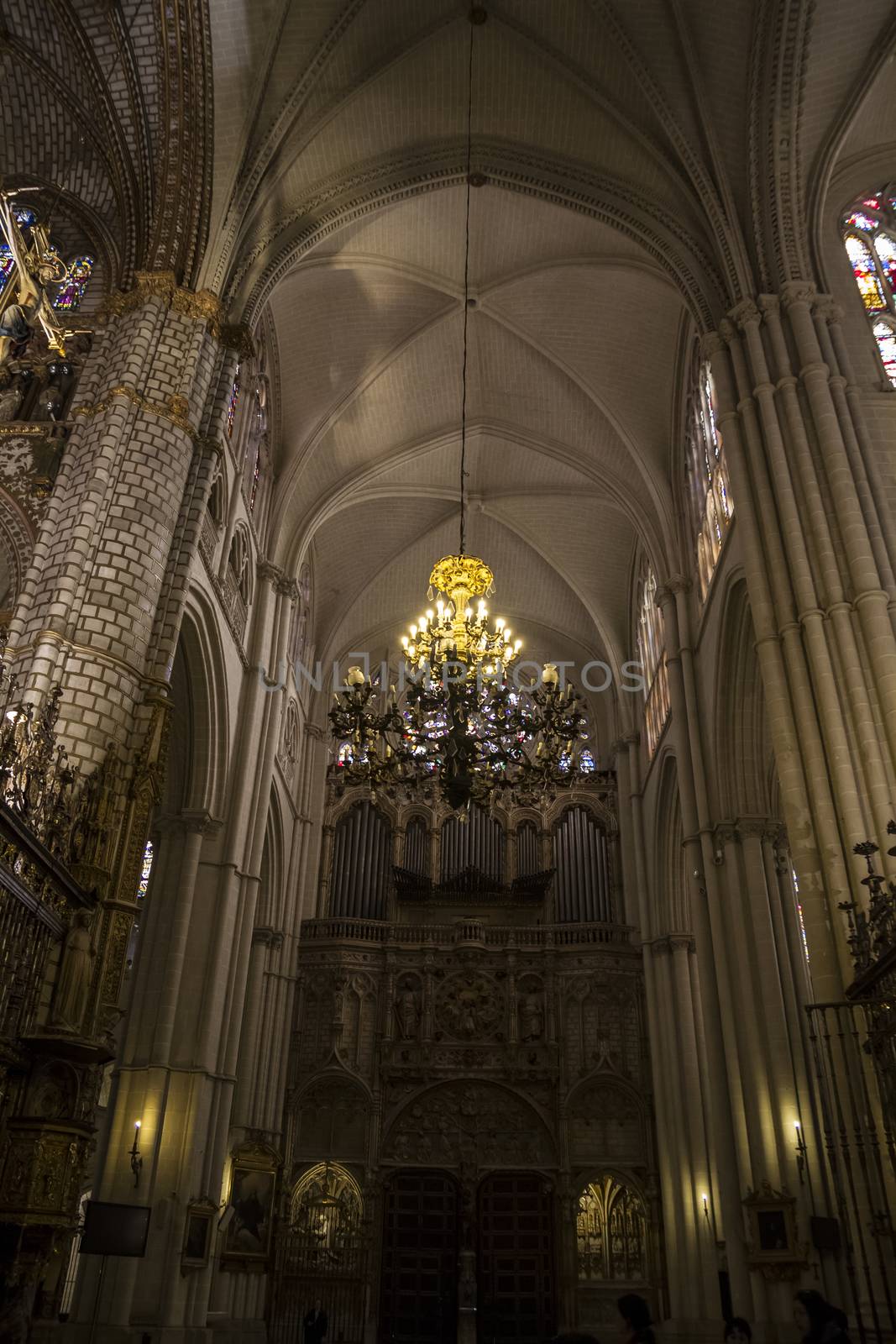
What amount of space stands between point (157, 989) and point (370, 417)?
11.9 metres

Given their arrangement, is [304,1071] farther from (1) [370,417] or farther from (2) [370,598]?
(1) [370,417]

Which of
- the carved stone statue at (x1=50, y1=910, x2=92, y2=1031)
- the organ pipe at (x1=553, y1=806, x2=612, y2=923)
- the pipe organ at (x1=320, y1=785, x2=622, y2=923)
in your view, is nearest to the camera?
the carved stone statue at (x1=50, y1=910, x2=92, y2=1031)

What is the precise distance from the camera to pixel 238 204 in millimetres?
14391

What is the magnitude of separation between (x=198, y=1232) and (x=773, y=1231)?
708cm

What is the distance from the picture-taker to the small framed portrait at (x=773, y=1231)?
450 inches

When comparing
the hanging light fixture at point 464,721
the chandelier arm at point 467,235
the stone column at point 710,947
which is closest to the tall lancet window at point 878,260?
the stone column at point 710,947

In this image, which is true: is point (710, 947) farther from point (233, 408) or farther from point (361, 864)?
point (233, 408)

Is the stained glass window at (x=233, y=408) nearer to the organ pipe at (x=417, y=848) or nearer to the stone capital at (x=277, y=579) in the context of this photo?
the stone capital at (x=277, y=579)

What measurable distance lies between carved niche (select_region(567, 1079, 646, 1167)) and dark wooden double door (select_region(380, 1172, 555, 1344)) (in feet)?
3.41

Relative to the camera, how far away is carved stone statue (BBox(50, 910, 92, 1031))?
8430 millimetres

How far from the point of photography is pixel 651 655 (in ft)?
70.9

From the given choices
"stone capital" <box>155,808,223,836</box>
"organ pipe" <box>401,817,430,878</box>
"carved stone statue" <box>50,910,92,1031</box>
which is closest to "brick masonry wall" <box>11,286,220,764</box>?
"carved stone statue" <box>50,910,92,1031</box>

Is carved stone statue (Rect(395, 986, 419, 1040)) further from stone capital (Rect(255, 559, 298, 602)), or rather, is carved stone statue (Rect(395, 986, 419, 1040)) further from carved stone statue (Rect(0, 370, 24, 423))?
carved stone statue (Rect(0, 370, 24, 423))

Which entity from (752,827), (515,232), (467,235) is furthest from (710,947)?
(515,232)
